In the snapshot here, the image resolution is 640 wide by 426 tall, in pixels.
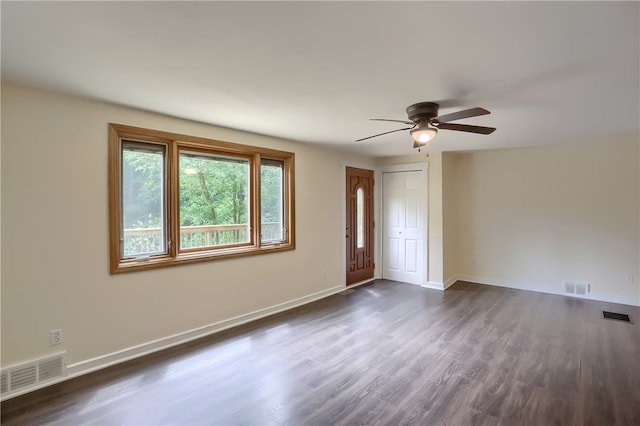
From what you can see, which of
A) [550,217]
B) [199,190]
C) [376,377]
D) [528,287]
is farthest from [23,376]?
[550,217]

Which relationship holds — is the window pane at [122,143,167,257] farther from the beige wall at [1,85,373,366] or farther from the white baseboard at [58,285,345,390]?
the white baseboard at [58,285,345,390]

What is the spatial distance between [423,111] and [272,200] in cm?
240

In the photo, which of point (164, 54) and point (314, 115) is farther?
point (314, 115)

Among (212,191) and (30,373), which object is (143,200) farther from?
(30,373)

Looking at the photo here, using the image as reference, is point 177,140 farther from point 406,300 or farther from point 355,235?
point 406,300

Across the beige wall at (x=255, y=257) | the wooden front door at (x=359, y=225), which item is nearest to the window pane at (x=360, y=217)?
the wooden front door at (x=359, y=225)

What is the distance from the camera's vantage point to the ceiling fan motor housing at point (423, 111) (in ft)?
9.02

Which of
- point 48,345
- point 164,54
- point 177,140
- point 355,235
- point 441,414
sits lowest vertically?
point 441,414

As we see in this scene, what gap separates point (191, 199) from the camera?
141 inches

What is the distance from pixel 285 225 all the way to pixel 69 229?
2476mm

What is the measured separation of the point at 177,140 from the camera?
3318mm

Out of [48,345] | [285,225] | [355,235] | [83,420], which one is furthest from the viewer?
[355,235]

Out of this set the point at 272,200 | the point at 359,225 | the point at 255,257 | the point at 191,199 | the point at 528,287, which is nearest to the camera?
the point at 191,199

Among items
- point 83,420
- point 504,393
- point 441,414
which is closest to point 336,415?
point 441,414
